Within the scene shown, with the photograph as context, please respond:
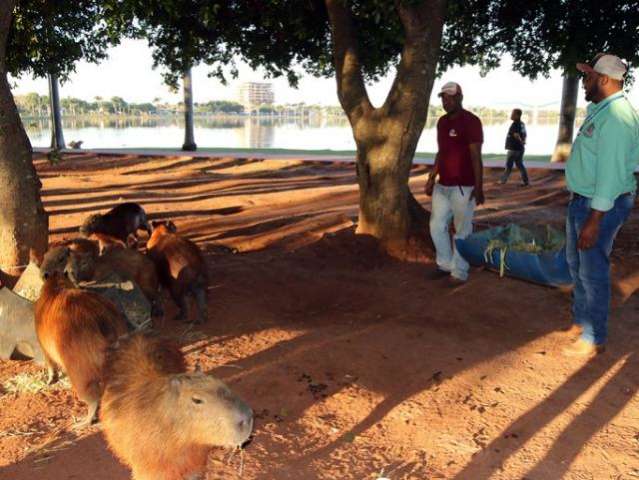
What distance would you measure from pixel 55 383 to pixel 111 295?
0.90 m

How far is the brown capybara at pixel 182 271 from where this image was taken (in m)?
5.58

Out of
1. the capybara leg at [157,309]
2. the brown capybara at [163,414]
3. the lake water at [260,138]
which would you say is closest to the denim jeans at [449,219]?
the capybara leg at [157,309]

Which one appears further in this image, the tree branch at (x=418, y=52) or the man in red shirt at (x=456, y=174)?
the tree branch at (x=418, y=52)

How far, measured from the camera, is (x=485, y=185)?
16469 millimetres

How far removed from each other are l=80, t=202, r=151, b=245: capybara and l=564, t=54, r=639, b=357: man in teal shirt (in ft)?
16.9

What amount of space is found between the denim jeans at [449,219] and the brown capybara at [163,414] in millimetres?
4289

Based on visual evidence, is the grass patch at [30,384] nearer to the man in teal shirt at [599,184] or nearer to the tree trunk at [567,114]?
the man in teal shirt at [599,184]

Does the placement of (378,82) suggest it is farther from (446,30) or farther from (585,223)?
(585,223)

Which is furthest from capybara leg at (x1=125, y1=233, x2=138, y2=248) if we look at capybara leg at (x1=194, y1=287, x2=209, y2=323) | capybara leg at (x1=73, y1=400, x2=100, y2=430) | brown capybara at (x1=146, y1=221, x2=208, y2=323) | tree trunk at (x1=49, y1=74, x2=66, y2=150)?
tree trunk at (x1=49, y1=74, x2=66, y2=150)

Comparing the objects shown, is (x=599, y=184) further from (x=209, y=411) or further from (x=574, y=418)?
(x=209, y=411)

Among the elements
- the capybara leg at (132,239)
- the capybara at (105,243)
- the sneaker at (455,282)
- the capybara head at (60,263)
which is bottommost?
the sneaker at (455,282)

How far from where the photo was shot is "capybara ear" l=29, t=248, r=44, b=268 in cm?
532

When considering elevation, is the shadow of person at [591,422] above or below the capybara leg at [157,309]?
below

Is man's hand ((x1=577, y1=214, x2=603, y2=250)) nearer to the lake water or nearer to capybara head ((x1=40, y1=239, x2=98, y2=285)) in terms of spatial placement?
capybara head ((x1=40, y1=239, x2=98, y2=285))
